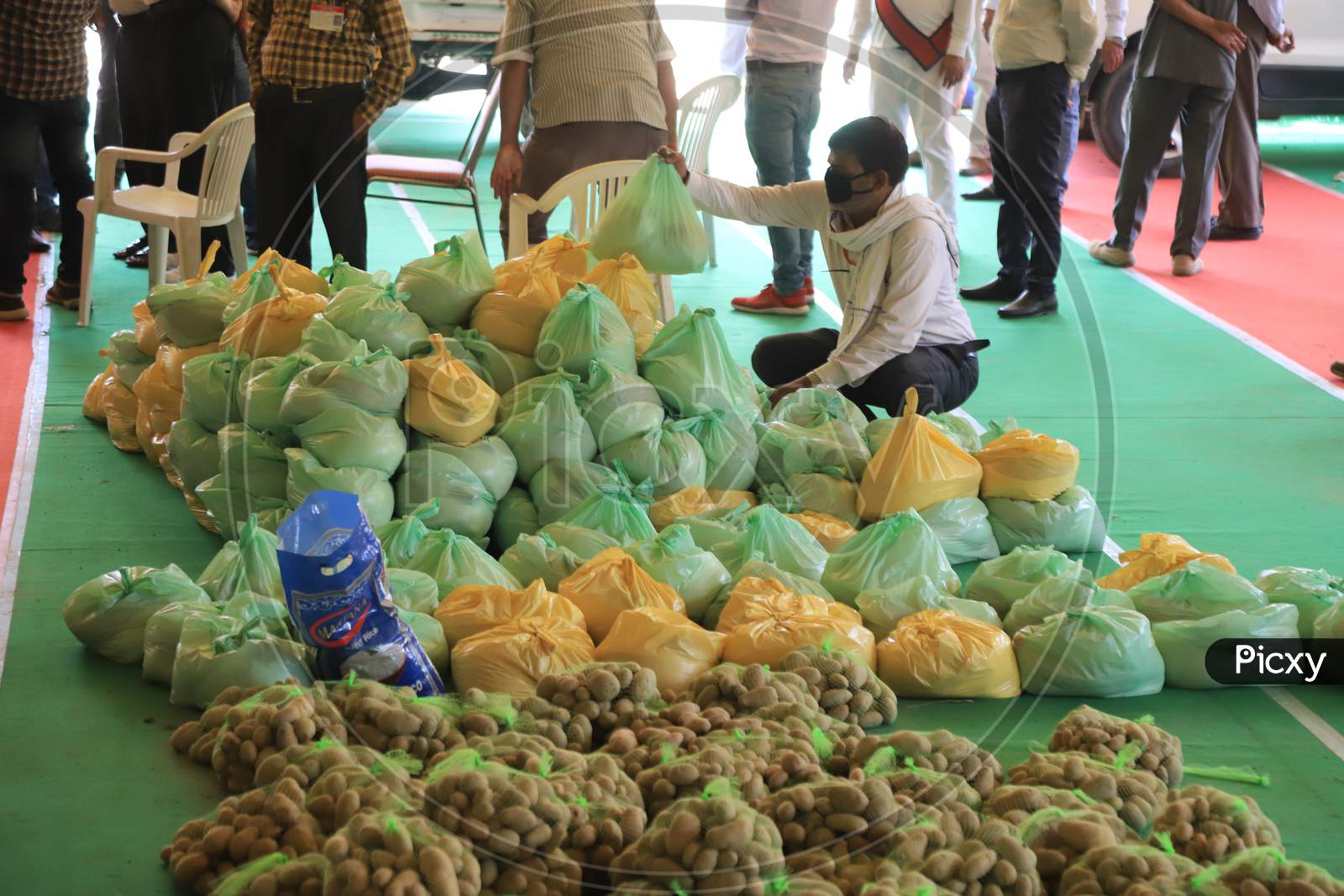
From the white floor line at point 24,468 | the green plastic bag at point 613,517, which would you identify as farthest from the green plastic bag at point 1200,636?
the white floor line at point 24,468

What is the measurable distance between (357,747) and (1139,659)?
156 centimetres

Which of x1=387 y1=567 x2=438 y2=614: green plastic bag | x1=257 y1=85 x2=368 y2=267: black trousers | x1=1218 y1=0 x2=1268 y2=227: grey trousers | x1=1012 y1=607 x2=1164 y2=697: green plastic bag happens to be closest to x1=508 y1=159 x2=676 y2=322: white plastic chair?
x1=257 y1=85 x2=368 y2=267: black trousers

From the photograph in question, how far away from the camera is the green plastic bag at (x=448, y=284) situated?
11.4ft

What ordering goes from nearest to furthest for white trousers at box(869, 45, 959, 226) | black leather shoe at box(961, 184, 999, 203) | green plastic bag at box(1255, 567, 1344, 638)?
green plastic bag at box(1255, 567, 1344, 638), white trousers at box(869, 45, 959, 226), black leather shoe at box(961, 184, 999, 203)

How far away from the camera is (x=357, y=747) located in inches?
84.0

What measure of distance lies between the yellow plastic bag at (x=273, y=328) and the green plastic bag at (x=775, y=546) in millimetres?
1300

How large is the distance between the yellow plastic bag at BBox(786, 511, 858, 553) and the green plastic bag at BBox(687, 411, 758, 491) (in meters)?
0.19

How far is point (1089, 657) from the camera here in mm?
2668

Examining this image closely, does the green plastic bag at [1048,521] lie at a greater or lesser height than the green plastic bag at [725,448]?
lesser

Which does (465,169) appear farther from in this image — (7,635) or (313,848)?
(313,848)

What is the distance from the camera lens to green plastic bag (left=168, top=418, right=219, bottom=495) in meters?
3.40

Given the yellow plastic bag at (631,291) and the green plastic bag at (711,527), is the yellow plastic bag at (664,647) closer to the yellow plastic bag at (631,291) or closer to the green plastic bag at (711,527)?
the green plastic bag at (711,527)

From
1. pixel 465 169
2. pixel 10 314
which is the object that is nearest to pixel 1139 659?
pixel 465 169

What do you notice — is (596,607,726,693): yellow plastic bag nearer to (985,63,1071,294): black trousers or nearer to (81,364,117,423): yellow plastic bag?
(81,364,117,423): yellow plastic bag
